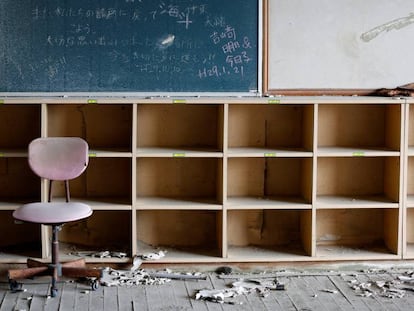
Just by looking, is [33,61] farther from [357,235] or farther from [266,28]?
[357,235]

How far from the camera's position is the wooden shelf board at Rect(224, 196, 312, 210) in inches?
197

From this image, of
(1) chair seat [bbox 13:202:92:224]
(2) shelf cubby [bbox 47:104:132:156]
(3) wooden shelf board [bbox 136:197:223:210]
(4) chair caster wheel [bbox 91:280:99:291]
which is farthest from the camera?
(2) shelf cubby [bbox 47:104:132:156]

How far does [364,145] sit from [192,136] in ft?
4.37

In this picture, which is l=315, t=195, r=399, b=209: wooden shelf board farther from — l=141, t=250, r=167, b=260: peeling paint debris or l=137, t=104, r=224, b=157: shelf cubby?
l=141, t=250, r=167, b=260: peeling paint debris

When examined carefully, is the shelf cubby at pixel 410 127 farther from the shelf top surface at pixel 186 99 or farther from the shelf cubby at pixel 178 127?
the shelf cubby at pixel 178 127

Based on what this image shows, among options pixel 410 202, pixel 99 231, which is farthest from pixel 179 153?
pixel 410 202

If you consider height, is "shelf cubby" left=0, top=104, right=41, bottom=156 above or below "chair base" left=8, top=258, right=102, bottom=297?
above

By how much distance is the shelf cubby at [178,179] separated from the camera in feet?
17.3

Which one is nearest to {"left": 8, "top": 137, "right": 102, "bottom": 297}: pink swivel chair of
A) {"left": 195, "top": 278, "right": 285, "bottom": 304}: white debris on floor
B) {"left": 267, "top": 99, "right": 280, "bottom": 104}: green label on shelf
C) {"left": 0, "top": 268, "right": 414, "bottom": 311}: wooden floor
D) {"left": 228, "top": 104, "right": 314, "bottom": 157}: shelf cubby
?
{"left": 0, "top": 268, "right": 414, "bottom": 311}: wooden floor

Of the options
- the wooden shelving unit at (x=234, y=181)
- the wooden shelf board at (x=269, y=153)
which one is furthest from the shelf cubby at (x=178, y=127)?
the wooden shelf board at (x=269, y=153)

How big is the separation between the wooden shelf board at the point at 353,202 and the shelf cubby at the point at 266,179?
7.9 inches

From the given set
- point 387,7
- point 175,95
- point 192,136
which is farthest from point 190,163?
point 387,7

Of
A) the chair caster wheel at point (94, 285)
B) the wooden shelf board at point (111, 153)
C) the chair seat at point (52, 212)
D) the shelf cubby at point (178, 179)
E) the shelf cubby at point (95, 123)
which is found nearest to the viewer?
the chair seat at point (52, 212)

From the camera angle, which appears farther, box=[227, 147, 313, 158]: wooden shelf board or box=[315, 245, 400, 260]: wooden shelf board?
box=[315, 245, 400, 260]: wooden shelf board
